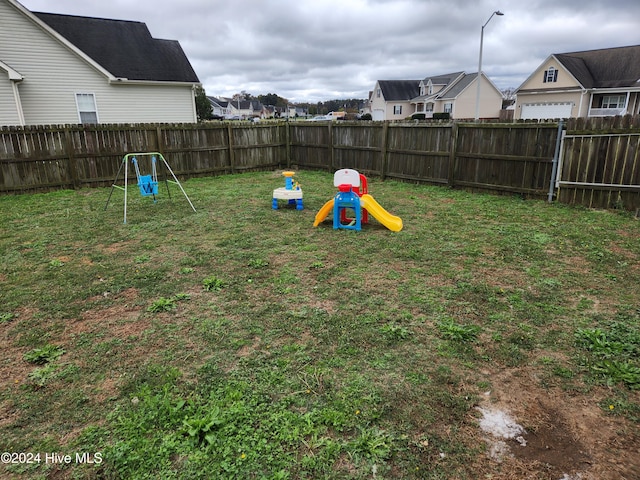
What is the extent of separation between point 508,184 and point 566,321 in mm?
6354

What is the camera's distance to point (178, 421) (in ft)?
7.88

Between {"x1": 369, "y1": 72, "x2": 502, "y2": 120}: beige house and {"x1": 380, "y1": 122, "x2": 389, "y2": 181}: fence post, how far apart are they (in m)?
36.6

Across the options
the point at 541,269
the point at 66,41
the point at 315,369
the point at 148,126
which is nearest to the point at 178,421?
the point at 315,369

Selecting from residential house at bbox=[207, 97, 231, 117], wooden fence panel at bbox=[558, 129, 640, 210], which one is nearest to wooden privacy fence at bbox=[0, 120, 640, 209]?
wooden fence panel at bbox=[558, 129, 640, 210]

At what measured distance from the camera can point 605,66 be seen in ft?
110

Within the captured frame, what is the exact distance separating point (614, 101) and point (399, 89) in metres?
27.8

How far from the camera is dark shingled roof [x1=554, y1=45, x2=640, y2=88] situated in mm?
31547

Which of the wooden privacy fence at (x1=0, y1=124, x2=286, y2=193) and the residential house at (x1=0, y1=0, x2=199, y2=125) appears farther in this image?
the residential house at (x1=0, y1=0, x2=199, y2=125)

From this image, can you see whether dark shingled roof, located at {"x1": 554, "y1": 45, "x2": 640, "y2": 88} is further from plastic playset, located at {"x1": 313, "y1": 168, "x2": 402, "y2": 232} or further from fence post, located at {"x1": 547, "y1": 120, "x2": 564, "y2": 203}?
plastic playset, located at {"x1": 313, "y1": 168, "x2": 402, "y2": 232}

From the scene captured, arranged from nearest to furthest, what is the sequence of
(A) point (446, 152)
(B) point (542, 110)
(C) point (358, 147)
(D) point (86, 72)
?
(A) point (446, 152) < (C) point (358, 147) < (D) point (86, 72) < (B) point (542, 110)

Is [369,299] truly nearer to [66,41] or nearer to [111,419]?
[111,419]

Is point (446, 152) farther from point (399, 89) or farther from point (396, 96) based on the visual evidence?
point (399, 89)

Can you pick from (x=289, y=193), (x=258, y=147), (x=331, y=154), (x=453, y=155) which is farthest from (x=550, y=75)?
(x=289, y=193)

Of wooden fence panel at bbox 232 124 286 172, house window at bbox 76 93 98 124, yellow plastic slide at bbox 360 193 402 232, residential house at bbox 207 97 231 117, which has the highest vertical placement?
residential house at bbox 207 97 231 117
